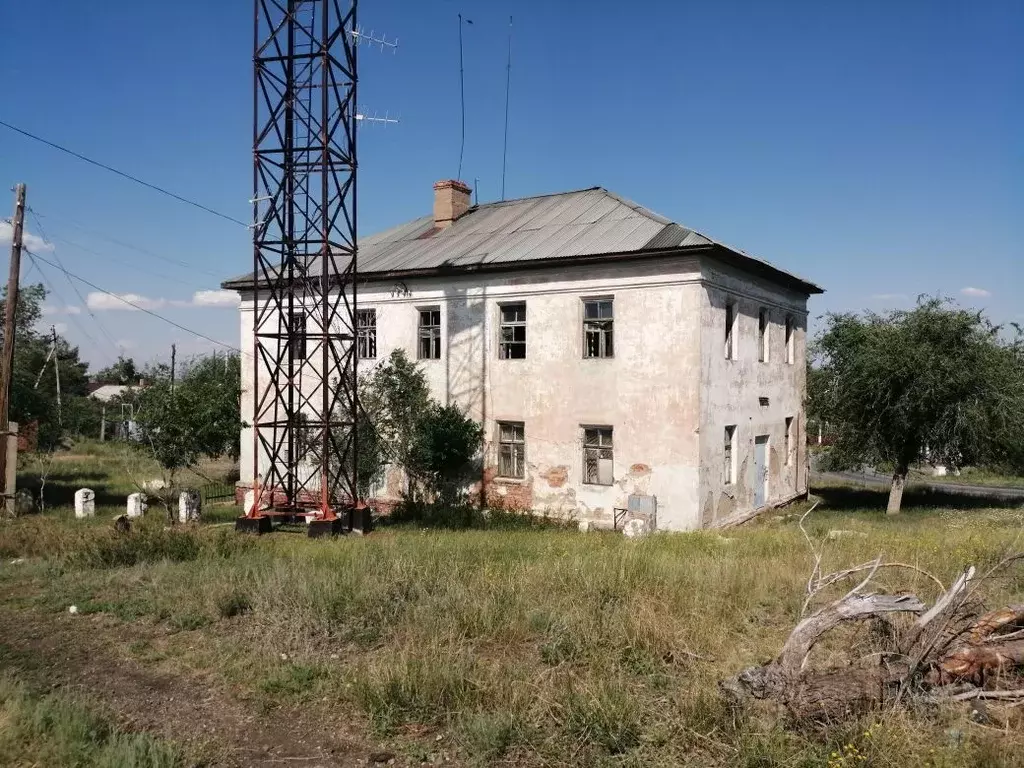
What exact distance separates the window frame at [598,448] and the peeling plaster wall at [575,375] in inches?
4.6

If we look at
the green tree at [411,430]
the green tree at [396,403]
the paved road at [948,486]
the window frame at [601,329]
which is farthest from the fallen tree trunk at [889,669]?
the paved road at [948,486]

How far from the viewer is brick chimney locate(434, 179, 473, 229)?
73.5ft

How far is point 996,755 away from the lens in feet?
15.6

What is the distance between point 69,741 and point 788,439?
19574 millimetres


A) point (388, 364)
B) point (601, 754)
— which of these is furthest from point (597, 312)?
point (601, 754)

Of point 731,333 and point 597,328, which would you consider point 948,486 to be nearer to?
point 731,333

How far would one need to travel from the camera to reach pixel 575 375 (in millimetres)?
17281

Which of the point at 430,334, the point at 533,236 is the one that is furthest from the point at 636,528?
the point at 533,236

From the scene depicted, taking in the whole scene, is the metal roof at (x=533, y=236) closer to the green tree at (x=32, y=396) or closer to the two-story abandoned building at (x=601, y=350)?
the two-story abandoned building at (x=601, y=350)

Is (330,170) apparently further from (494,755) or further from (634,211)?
(494,755)

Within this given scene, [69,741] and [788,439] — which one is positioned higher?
[788,439]

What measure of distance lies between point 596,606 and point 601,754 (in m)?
2.94

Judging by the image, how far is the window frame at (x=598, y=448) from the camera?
55.5 ft

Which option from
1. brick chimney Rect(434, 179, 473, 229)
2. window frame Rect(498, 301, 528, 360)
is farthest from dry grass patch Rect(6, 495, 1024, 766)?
brick chimney Rect(434, 179, 473, 229)
